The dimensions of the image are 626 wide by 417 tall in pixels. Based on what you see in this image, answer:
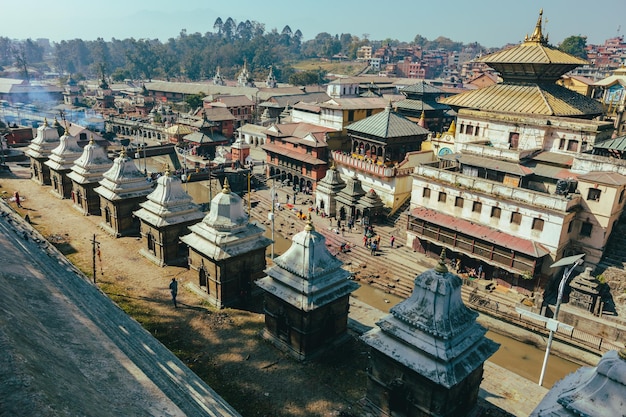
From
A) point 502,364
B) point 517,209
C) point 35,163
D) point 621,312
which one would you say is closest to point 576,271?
point 621,312

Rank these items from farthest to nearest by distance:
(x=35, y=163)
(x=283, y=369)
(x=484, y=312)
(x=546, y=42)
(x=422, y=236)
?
(x=35, y=163) < (x=546, y=42) < (x=422, y=236) < (x=484, y=312) < (x=283, y=369)

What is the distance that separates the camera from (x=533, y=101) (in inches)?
1447

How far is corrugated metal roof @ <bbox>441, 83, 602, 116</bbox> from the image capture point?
35.7 metres

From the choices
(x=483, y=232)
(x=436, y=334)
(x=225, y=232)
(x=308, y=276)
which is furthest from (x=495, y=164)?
(x=436, y=334)

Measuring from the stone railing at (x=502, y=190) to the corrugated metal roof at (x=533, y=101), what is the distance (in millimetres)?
8792

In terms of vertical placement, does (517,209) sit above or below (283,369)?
above

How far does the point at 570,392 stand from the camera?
1096cm

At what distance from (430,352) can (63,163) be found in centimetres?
3712

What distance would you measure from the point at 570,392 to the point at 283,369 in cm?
1107

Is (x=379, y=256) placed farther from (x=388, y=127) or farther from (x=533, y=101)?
(x=533, y=101)

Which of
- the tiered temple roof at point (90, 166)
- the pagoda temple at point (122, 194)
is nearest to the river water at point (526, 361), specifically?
the pagoda temple at point (122, 194)

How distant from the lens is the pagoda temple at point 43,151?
139 ft

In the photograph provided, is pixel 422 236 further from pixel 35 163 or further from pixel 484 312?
pixel 35 163

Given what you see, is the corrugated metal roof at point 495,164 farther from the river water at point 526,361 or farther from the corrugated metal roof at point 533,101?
the river water at point 526,361
